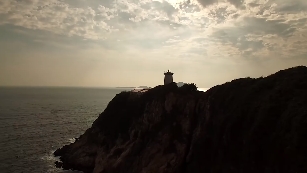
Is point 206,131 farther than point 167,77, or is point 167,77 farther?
point 167,77

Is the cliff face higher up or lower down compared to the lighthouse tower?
lower down

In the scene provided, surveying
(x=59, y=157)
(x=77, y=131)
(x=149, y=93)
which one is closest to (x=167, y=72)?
(x=149, y=93)

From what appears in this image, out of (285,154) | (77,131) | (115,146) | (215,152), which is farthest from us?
(77,131)

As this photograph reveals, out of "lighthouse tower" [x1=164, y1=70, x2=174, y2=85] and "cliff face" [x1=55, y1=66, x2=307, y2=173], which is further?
"lighthouse tower" [x1=164, y1=70, x2=174, y2=85]

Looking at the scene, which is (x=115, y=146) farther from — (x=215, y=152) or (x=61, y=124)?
(x=61, y=124)

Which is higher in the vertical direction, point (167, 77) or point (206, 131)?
point (167, 77)

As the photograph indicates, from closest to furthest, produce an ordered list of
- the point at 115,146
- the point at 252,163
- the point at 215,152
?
the point at 252,163 < the point at 215,152 < the point at 115,146

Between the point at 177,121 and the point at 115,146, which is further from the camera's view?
the point at 115,146

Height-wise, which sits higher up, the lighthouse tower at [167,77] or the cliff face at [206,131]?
the lighthouse tower at [167,77]
